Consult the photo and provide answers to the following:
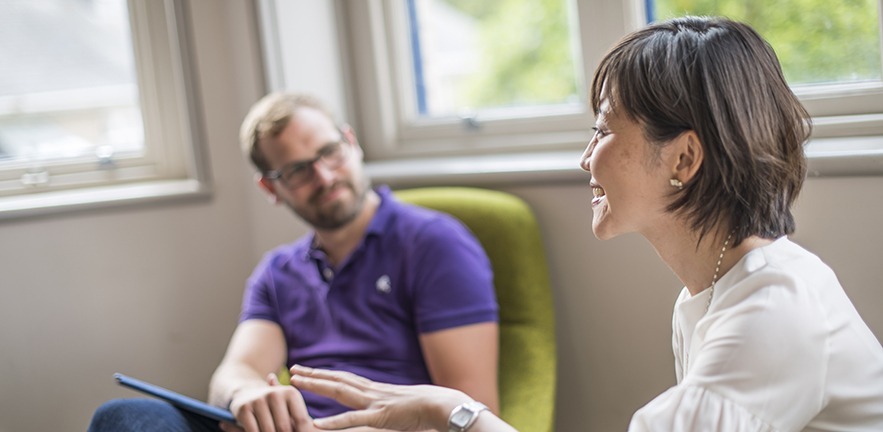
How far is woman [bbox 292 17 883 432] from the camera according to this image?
3.50 ft

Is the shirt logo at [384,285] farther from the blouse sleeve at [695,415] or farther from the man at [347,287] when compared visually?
the blouse sleeve at [695,415]

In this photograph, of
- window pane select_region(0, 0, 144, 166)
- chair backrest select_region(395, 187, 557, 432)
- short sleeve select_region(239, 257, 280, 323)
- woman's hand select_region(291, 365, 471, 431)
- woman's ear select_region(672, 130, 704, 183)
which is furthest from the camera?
window pane select_region(0, 0, 144, 166)

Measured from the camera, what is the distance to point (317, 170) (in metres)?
2.03

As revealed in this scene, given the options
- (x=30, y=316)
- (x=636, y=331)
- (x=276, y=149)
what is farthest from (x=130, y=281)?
(x=636, y=331)

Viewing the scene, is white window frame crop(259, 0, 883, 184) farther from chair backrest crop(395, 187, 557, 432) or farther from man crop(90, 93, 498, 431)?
man crop(90, 93, 498, 431)

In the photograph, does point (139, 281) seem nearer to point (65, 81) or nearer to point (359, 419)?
point (65, 81)

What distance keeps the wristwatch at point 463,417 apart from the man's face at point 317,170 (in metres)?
0.83

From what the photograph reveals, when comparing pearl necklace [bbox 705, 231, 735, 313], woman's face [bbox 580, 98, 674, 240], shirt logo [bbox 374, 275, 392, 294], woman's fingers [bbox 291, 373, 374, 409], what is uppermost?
woman's face [bbox 580, 98, 674, 240]

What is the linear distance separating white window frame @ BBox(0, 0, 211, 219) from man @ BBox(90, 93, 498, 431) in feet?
1.50

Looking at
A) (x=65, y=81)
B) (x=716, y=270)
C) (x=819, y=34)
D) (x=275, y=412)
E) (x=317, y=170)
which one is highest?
(x=65, y=81)

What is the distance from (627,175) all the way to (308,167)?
96 cm

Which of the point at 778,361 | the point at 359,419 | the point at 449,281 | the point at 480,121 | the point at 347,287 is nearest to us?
the point at 778,361

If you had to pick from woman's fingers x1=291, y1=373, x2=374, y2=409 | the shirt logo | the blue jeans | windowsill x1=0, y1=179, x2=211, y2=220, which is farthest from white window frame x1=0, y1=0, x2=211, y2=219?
woman's fingers x1=291, y1=373, x2=374, y2=409

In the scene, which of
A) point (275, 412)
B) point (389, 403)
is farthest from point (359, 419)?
point (275, 412)
